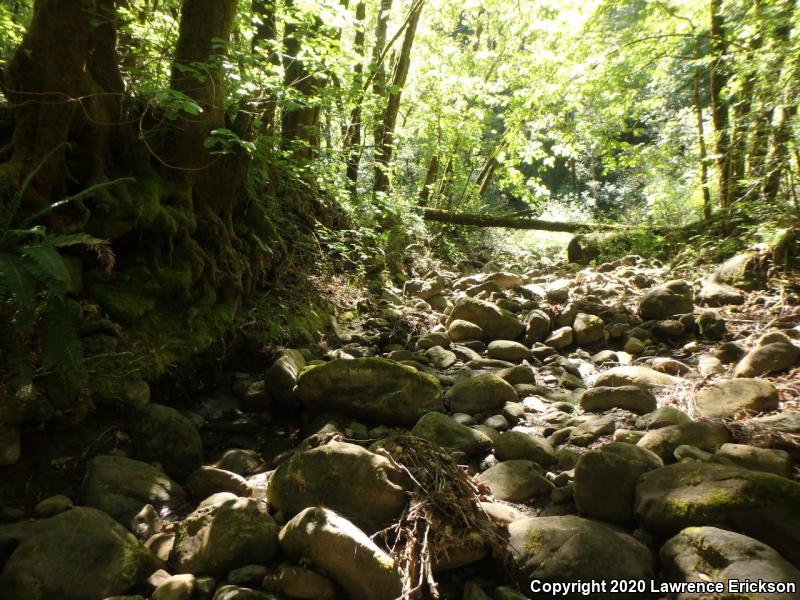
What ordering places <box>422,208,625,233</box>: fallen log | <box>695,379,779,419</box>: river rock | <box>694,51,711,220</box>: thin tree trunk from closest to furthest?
<box>695,379,779,419</box>: river rock, <box>694,51,711,220</box>: thin tree trunk, <box>422,208,625,233</box>: fallen log

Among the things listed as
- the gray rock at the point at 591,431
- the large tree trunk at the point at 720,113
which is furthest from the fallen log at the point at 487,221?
the gray rock at the point at 591,431

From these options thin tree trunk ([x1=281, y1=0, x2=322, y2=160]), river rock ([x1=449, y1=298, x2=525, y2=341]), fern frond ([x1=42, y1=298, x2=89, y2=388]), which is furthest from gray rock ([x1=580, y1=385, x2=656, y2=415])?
thin tree trunk ([x1=281, y1=0, x2=322, y2=160])

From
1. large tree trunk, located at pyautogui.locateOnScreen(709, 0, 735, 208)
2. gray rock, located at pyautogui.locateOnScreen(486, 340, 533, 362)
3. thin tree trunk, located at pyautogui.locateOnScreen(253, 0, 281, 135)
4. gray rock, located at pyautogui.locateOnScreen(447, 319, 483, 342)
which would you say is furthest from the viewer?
large tree trunk, located at pyautogui.locateOnScreen(709, 0, 735, 208)

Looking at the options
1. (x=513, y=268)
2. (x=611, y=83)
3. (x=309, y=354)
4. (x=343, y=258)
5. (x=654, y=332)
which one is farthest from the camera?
(x=513, y=268)

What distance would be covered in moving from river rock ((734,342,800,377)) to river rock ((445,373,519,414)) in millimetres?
1768

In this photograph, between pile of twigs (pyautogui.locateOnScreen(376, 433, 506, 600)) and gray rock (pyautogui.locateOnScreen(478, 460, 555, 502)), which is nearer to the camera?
pile of twigs (pyautogui.locateOnScreen(376, 433, 506, 600))

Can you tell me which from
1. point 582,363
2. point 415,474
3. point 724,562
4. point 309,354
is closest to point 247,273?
point 309,354

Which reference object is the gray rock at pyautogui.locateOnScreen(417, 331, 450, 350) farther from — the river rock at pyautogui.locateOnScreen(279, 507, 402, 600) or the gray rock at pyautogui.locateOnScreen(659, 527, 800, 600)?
the gray rock at pyautogui.locateOnScreen(659, 527, 800, 600)

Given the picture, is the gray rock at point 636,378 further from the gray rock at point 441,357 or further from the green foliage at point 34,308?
the green foliage at point 34,308

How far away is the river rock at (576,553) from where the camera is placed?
1981 mm

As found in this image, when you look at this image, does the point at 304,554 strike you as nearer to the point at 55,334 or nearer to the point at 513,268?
the point at 55,334

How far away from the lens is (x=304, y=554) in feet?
6.89

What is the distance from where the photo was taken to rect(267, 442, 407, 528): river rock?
2.38m

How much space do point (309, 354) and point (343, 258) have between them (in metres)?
2.61
